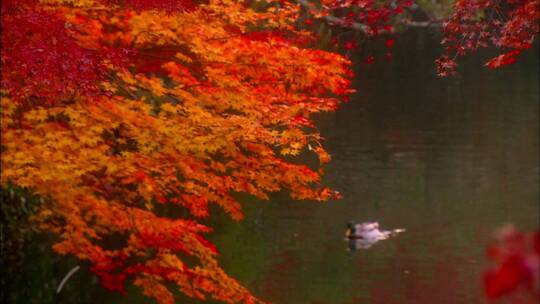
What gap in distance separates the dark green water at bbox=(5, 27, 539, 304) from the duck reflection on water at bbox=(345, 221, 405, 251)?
26 cm

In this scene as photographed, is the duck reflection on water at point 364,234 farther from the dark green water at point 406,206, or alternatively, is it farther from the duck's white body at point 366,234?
the dark green water at point 406,206

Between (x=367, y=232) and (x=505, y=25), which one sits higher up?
(x=505, y=25)

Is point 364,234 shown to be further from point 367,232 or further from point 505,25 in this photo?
point 505,25

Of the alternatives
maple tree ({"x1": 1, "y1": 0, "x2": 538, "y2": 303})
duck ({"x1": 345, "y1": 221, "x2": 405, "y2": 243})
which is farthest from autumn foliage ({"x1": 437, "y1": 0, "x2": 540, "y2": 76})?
duck ({"x1": 345, "y1": 221, "x2": 405, "y2": 243})

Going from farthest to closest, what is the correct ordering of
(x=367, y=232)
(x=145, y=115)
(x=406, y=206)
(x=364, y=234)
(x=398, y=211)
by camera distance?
(x=406, y=206) → (x=398, y=211) → (x=367, y=232) → (x=364, y=234) → (x=145, y=115)

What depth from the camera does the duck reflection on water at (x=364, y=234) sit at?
21.6 meters

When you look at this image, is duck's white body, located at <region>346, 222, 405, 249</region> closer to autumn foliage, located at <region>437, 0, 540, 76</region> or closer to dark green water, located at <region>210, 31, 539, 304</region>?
dark green water, located at <region>210, 31, 539, 304</region>

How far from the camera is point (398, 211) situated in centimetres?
2580

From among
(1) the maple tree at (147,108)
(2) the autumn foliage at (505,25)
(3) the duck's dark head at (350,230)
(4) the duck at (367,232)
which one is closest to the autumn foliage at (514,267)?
(2) the autumn foliage at (505,25)

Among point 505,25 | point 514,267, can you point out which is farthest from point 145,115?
point 514,267

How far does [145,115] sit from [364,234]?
1250 cm

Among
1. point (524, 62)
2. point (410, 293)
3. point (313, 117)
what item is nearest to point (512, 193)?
point (410, 293)

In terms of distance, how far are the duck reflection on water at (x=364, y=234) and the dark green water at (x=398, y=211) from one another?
26 centimetres

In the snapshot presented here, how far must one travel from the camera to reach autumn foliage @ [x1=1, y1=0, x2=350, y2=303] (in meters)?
8.88
